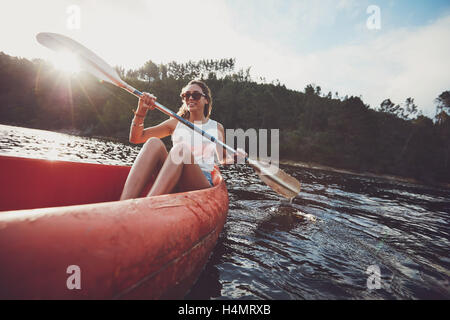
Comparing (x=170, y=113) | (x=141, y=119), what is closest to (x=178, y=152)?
(x=141, y=119)

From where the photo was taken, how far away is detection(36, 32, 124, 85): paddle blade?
2933 millimetres

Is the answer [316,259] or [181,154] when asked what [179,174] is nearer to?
[181,154]

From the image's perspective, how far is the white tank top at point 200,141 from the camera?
283 centimetres

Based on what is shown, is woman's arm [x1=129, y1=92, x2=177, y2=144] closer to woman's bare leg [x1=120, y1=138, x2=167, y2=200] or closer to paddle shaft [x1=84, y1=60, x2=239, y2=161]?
paddle shaft [x1=84, y1=60, x2=239, y2=161]

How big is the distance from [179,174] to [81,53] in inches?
99.7

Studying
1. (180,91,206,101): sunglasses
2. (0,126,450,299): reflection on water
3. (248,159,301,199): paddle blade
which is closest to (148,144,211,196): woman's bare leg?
(0,126,450,299): reflection on water

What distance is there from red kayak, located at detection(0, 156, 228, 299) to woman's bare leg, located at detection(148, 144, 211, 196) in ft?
0.92

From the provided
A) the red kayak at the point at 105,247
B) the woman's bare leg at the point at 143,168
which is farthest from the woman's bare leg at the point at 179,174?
the red kayak at the point at 105,247

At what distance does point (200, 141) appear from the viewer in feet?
10.1

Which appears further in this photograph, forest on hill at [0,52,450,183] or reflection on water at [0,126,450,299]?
forest on hill at [0,52,450,183]

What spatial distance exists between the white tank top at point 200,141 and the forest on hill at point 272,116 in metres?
35.8

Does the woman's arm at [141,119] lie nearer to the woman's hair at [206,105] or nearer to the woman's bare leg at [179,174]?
the woman's hair at [206,105]
